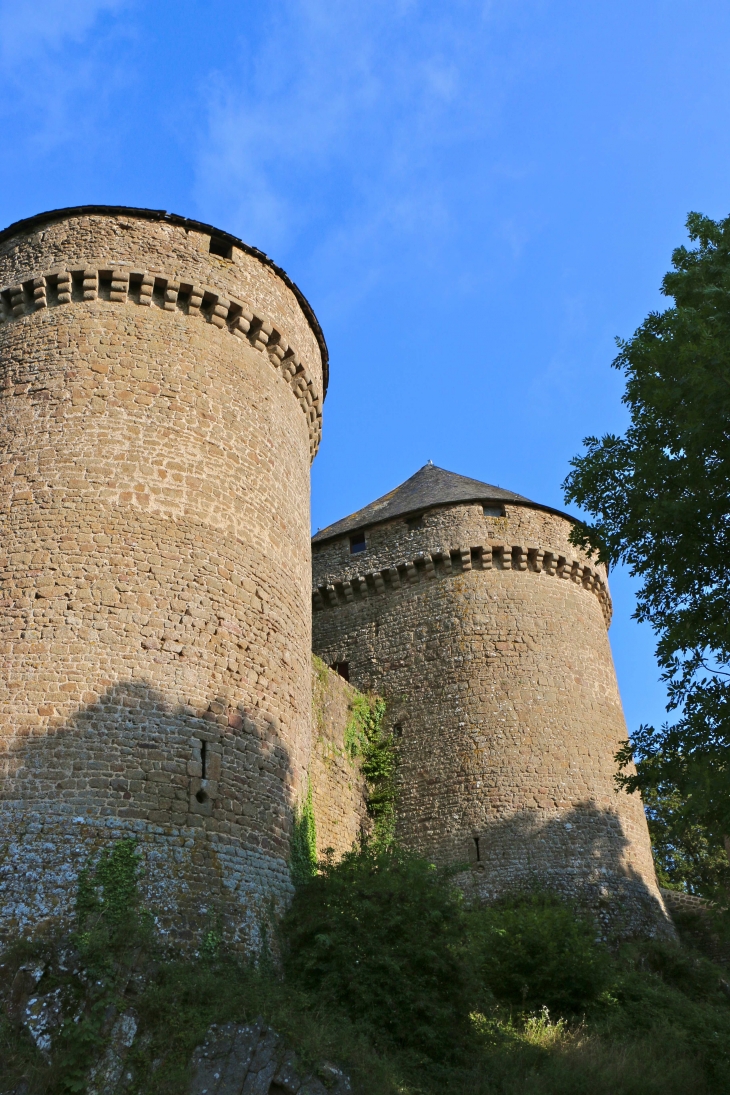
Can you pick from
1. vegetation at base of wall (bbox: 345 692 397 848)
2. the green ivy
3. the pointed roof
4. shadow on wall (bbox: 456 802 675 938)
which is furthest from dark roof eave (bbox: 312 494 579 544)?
the green ivy

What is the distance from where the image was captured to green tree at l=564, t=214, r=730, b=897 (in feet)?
26.6

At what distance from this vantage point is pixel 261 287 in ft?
43.5

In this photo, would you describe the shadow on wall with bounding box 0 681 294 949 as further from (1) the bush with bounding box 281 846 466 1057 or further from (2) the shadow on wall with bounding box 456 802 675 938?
(2) the shadow on wall with bounding box 456 802 675 938

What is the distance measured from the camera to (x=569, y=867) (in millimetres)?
15219

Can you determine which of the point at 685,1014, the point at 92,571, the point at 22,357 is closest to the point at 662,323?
the point at 92,571

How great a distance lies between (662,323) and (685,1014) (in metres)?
8.96

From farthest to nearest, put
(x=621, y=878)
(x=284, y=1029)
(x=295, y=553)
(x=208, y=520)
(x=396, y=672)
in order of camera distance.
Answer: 1. (x=396, y=672)
2. (x=621, y=878)
3. (x=295, y=553)
4. (x=208, y=520)
5. (x=284, y=1029)

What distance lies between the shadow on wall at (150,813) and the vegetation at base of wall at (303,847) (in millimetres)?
392

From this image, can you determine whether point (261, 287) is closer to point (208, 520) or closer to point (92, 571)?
point (208, 520)

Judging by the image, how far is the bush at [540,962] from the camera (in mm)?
11656

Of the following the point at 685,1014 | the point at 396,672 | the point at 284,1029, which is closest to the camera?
the point at 284,1029

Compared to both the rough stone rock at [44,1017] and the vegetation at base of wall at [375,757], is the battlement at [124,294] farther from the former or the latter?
the rough stone rock at [44,1017]

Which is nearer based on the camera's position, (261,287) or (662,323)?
(662,323)

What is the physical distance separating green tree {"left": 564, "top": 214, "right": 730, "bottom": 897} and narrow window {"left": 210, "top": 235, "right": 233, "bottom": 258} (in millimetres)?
6091
